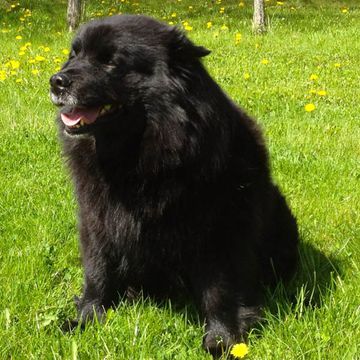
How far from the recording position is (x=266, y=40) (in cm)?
879

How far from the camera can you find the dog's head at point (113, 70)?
219 centimetres

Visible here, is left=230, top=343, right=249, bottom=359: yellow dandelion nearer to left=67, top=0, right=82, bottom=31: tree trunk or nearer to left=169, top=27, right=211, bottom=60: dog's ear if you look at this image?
left=169, top=27, right=211, bottom=60: dog's ear

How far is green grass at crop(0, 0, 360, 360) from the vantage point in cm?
225

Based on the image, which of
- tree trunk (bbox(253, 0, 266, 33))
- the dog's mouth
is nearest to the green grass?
the dog's mouth

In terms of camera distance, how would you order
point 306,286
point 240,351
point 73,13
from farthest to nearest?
point 73,13 → point 306,286 → point 240,351

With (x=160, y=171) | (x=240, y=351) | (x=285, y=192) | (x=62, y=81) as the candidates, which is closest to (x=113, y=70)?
(x=62, y=81)

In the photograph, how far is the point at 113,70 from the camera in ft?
7.38

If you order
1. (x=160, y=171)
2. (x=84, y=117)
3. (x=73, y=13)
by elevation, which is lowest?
(x=160, y=171)

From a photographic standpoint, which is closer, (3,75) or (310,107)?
(310,107)

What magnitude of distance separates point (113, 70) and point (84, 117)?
0.23m

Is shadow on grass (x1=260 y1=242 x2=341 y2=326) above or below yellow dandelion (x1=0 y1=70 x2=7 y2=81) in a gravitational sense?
below

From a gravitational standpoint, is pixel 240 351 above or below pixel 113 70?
below

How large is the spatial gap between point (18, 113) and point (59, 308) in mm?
3191

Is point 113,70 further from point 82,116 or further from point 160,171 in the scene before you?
point 160,171
